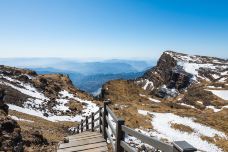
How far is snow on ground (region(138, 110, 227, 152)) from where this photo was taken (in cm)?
3069

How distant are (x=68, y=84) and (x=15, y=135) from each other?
203ft

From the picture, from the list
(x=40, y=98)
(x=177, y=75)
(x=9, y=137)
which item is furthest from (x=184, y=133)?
(x=177, y=75)

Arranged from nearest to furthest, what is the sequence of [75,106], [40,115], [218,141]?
[218,141] → [40,115] → [75,106]

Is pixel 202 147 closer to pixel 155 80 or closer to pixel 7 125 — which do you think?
pixel 7 125

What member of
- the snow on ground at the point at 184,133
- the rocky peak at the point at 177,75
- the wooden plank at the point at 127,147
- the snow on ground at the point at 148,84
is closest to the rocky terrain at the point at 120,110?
the snow on ground at the point at 184,133

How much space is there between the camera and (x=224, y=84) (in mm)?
82250

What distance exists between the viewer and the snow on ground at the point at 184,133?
30691mm

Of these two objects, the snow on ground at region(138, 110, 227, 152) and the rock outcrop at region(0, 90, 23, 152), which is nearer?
the rock outcrop at region(0, 90, 23, 152)

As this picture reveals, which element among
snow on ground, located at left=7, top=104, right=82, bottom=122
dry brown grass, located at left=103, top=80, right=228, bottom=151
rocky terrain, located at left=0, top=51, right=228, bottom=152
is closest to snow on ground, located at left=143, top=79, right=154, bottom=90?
rocky terrain, located at left=0, top=51, right=228, bottom=152

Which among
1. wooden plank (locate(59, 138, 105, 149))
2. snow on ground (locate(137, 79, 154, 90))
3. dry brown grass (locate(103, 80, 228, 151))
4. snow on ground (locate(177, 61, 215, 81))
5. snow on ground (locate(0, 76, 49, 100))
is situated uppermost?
wooden plank (locate(59, 138, 105, 149))

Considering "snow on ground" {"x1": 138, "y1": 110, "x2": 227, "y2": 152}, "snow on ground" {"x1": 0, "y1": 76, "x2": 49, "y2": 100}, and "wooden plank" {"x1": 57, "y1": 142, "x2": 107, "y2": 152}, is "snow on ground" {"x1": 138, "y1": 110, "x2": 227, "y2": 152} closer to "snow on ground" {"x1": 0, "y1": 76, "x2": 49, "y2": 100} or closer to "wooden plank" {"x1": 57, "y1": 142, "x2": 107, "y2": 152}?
"wooden plank" {"x1": 57, "y1": 142, "x2": 107, "y2": 152}

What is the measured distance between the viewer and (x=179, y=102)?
73.2 meters

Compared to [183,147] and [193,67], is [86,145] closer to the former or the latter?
[183,147]

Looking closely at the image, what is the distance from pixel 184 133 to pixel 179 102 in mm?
40033
